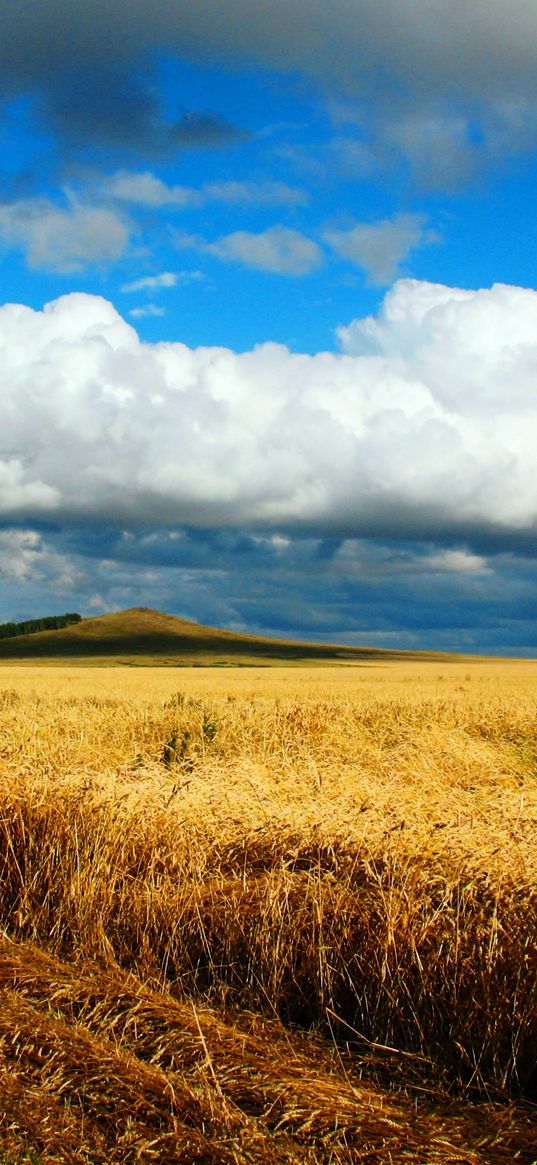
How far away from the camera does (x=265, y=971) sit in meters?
6.63

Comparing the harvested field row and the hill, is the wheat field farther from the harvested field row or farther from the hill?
the hill

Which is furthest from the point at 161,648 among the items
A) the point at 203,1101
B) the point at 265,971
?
the point at 203,1101

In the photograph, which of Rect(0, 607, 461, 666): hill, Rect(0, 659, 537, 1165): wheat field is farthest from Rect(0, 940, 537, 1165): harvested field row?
Rect(0, 607, 461, 666): hill

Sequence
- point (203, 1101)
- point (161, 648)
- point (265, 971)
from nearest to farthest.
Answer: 1. point (203, 1101)
2. point (265, 971)
3. point (161, 648)

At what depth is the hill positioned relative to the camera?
133625 mm

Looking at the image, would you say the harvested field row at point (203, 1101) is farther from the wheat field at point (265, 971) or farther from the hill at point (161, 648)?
the hill at point (161, 648)

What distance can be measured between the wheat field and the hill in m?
110

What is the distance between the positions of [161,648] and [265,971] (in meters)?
153

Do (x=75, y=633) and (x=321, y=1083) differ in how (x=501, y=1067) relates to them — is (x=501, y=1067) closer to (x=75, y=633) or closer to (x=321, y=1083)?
(x=321, y=1083)

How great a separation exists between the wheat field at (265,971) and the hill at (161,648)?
10974 centimetres

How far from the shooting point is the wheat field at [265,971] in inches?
186

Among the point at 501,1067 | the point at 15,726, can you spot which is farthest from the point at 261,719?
the point at 501,1067

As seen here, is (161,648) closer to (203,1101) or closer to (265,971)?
(265,971)

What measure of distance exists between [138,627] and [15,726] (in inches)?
7081
